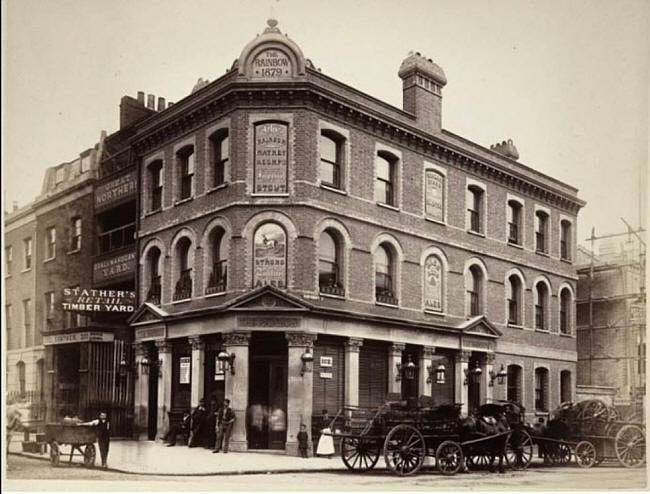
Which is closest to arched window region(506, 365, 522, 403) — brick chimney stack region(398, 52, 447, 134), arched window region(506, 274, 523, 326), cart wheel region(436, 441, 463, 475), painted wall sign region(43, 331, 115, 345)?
arched window region(506, 274, 523, 326)

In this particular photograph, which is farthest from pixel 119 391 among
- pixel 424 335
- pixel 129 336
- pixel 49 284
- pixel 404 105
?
pixel 404 105

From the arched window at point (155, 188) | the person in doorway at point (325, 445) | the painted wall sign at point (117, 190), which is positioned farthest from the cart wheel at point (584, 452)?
the painted wall sign at point (117, 190)

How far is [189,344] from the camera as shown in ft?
53.0

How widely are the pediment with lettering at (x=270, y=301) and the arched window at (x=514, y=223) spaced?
16.6ft

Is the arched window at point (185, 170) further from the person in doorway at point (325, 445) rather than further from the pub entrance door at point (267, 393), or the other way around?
the person in doorway at point (325, 445)

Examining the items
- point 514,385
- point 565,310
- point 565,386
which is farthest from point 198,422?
point 565,310

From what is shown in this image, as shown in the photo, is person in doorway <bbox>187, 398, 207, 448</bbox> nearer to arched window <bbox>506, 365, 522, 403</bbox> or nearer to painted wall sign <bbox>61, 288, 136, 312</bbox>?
painted wall sign <bbox>61, 288, 136, 312</bbox>

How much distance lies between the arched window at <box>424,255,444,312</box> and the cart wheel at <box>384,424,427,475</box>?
3.10 meters

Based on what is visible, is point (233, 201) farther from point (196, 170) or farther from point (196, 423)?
point (196, 423)

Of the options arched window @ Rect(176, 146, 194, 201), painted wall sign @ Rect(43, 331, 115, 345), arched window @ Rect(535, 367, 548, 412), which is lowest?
arched window @ Rect(535, 367, 548, 412)

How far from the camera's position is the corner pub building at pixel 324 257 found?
1573cm

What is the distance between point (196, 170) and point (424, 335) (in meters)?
5.32

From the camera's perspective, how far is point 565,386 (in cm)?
1747

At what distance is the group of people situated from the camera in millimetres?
15312
